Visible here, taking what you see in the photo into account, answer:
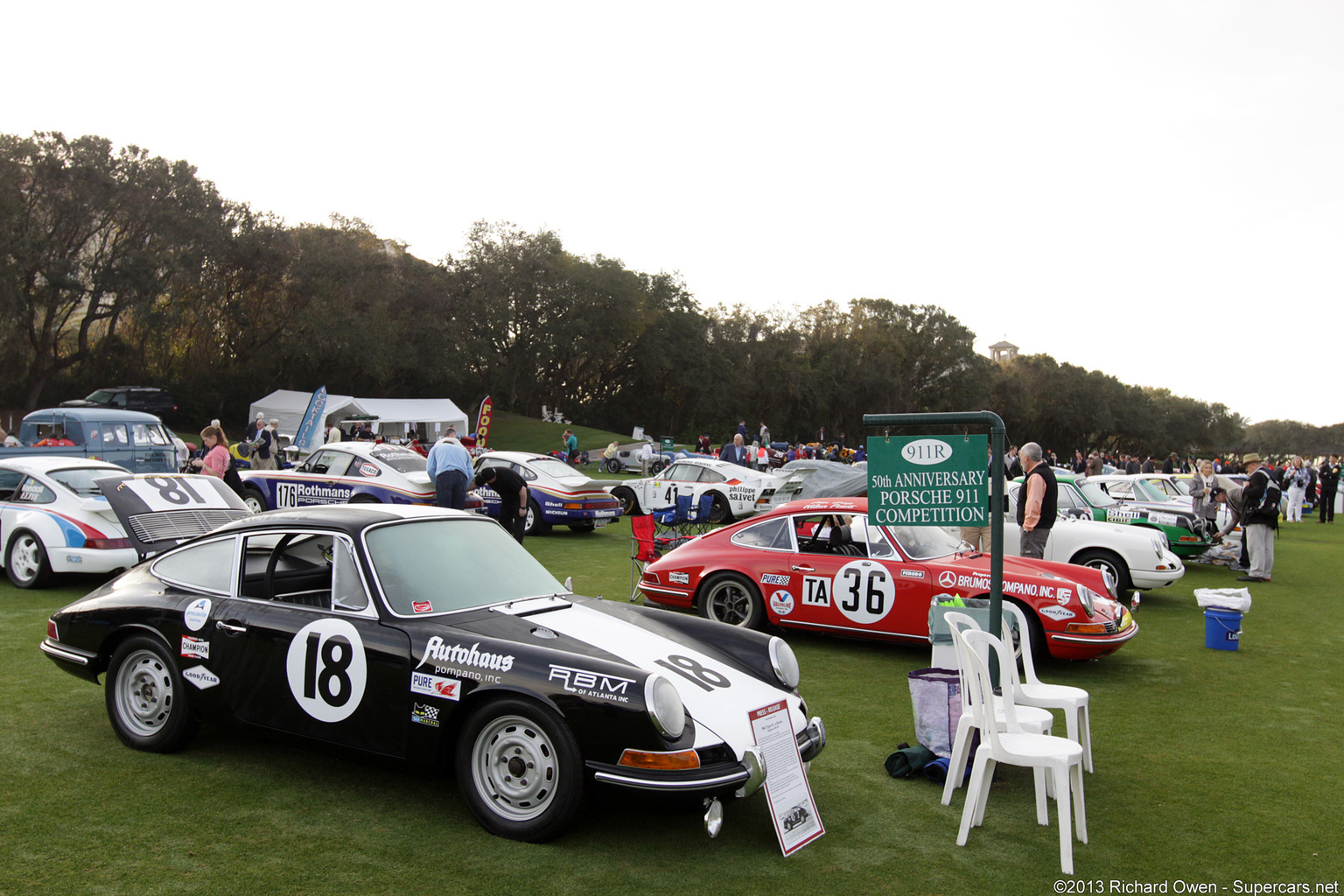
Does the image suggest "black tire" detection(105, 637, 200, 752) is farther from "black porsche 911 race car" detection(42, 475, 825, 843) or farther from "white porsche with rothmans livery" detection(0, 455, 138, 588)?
"white porsche with rothmans livery" detection(0, 455, 138, 588)

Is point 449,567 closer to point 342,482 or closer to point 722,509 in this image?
point 342,482

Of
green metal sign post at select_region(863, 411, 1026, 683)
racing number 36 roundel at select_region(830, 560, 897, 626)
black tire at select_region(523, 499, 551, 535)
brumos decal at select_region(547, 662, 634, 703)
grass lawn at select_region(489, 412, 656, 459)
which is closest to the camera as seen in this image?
brumos decal at select_region(547, 662, 634, 703)

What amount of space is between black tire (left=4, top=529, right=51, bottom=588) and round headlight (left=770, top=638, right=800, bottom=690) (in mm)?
8520

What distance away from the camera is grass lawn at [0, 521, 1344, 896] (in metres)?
3.80

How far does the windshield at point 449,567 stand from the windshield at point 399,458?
33.8ft

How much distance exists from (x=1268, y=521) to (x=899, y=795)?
11.2 m

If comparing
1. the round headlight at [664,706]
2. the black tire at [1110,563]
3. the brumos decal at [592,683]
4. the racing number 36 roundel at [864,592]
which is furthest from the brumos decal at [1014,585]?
the brumos decal at [592,683]

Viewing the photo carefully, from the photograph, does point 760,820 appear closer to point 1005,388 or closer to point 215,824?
point 215,824

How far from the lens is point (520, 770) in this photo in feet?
13.5

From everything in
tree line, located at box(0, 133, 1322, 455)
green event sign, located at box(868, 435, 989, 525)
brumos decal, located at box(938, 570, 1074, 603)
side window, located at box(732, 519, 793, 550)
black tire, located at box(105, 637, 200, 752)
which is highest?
tree line, located at box(0, 133, 1322, 455)

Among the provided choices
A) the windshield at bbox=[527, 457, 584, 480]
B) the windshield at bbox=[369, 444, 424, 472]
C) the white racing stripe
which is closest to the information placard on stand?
the white racing stripe

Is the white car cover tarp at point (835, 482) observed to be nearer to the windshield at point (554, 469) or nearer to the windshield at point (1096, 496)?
the windshield at point (1096, 496)

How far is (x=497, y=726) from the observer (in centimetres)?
413

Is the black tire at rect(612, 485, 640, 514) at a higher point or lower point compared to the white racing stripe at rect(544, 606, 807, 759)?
lower
